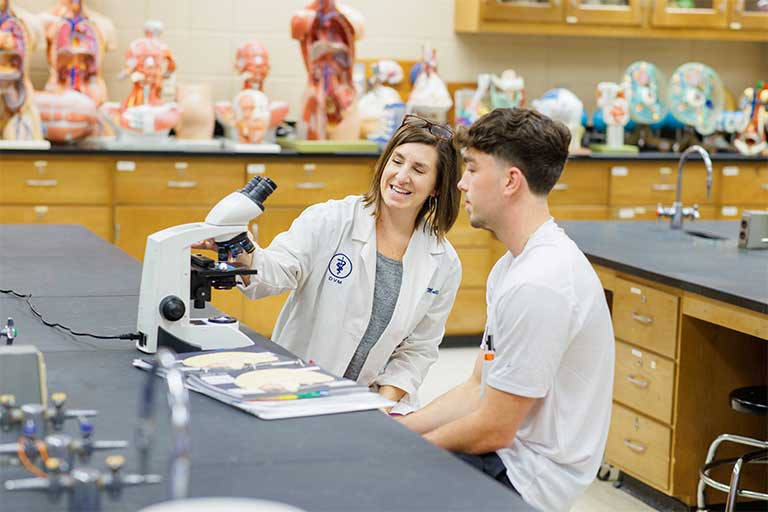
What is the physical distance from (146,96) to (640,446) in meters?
2.93

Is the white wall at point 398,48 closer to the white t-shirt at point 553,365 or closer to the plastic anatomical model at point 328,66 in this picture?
the plastic anatomical model at point 328,66

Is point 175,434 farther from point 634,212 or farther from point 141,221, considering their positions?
point 634,212

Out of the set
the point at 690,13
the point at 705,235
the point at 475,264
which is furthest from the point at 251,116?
the point at 690,13

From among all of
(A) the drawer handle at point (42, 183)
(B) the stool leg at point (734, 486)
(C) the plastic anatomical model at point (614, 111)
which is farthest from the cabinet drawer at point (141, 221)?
(B) the stool leg at point (734, 486)

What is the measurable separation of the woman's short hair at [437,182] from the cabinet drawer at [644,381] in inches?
41.2

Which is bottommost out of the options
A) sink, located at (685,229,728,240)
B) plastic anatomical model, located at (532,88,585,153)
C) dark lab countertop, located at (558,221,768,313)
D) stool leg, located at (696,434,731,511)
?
stool leg, located at (696,434,731,511)

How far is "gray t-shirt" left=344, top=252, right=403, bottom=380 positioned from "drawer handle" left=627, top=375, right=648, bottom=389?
3.79ft

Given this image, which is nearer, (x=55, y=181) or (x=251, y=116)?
(x=55, y=181)

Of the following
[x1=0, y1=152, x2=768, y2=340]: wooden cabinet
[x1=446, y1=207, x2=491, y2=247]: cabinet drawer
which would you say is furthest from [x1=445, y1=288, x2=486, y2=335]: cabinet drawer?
[x1=446, y1=207, x2=491, y2=247]: cabinet drawer

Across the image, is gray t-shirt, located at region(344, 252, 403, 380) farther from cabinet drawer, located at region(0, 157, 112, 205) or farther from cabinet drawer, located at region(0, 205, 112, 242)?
cabinet drawer, located at region(0, 157, 112, 205)

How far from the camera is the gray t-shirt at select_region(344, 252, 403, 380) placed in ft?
9.42

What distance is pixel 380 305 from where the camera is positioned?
2877 millimetres

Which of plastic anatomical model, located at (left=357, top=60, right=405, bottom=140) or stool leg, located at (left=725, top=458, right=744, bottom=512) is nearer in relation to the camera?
stool leg, located at (left=725, top=458, right=744, bottom=512)

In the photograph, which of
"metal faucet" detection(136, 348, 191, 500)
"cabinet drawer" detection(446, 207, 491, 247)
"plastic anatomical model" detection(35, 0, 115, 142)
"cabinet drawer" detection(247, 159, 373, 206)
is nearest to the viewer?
"metal faucet" detection(136, 348, 191, 500)
